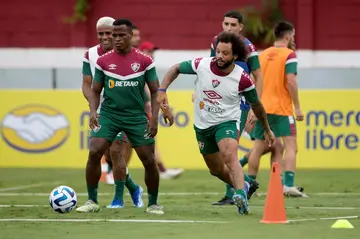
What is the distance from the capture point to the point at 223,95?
1234cm

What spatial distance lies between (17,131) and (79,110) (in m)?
1.22

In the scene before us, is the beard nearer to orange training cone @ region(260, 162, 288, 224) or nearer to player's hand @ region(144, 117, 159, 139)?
player's hand @ region(144, 117, 159, 139)

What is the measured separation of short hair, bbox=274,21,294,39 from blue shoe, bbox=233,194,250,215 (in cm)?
452

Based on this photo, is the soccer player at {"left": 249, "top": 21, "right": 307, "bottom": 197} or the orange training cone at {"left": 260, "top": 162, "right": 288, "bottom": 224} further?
the soccer player at {"left": 249, "top": 21, "right": 307, "bottom": 197}

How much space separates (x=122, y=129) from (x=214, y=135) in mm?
1018

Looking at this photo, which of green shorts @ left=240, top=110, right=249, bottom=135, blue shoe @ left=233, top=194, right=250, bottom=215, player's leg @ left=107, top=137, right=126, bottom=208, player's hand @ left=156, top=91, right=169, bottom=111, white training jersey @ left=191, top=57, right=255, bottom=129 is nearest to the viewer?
blue shoe @ left=233, top=194, right=250, bottom=215

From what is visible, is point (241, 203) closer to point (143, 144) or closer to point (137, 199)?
point (143, 144)

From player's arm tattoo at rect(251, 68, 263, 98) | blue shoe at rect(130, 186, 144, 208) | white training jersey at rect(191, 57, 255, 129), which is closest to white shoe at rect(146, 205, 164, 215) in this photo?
blue shoe at rect(130, 186, 144, 208)

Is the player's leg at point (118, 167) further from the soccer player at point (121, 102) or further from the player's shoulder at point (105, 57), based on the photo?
the player's shoulder at point (105, 57)

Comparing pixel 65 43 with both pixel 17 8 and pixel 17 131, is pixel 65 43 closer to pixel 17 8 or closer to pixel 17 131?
pixel 17 8

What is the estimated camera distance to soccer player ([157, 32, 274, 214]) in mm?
12164

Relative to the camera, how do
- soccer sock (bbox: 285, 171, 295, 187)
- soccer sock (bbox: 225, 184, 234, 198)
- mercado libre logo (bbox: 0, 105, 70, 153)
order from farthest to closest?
mercado libre logo (bbox: 0, 105, 70, 153), soccer sock (bbox: 285, 171, 295, 187), soccer sock (bbox: 225, 184, 234, 198)

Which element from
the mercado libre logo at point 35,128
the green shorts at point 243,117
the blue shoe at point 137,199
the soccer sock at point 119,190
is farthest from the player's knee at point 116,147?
the mercado libre logo at point 35,128

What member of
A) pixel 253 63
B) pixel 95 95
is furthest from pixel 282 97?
pixel 95 95
